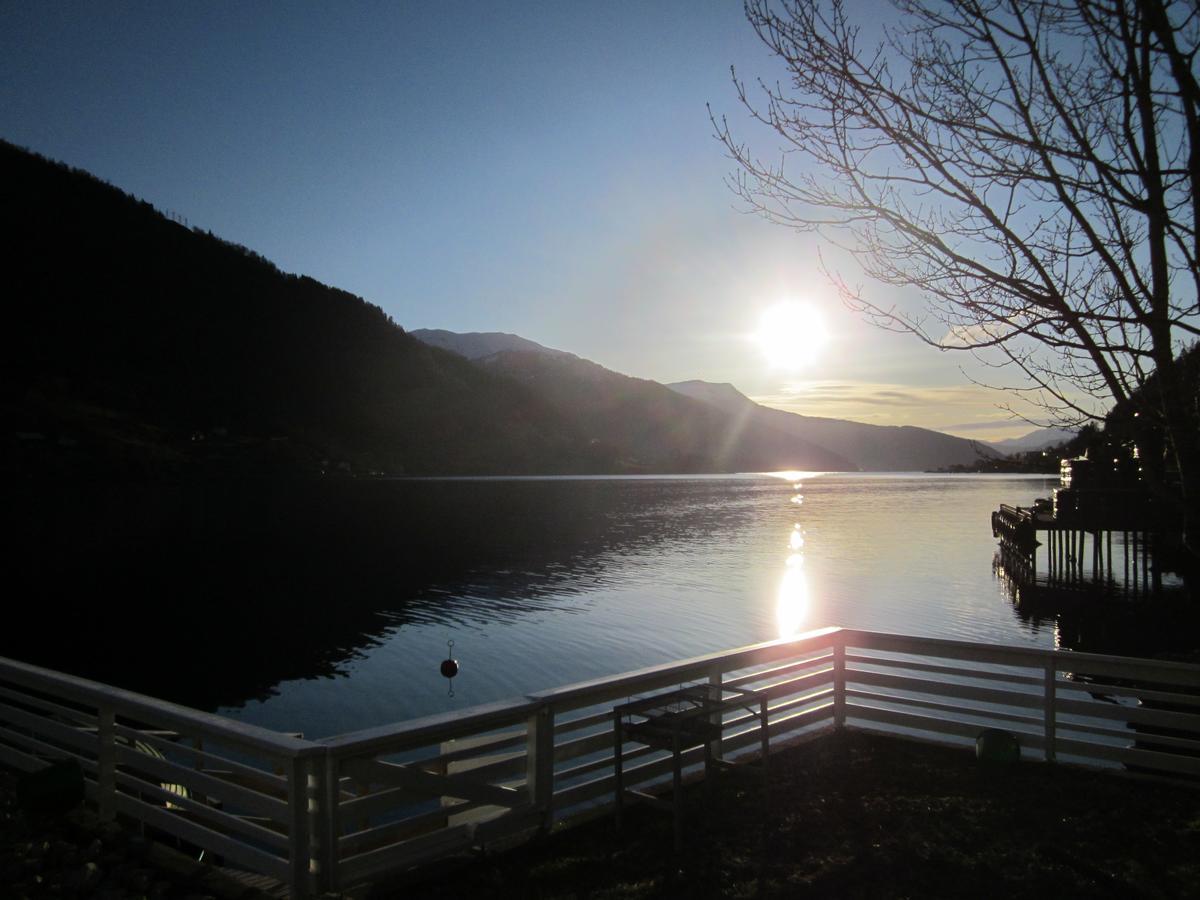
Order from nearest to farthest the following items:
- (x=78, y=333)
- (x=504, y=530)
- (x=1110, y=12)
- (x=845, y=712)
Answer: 1. (x=1110, y=12)
2. (x=845, y=712)
3. (x=504, y=530)
4. (x=78, y=333)

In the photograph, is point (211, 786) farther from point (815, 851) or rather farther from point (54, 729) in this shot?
point (815, 851)

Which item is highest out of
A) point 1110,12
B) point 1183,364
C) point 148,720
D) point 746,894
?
point 1110,12

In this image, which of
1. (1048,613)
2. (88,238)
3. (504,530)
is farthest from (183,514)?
(88,238)

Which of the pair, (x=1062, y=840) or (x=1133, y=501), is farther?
(x=1133, y=501)

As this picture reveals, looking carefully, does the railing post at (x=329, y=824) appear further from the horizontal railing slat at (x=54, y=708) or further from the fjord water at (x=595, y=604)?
the fjord water at (x=595, y=604)

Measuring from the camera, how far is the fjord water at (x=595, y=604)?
23422 mm

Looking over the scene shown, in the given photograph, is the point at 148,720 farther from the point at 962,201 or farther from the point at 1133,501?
the point at 1133,501

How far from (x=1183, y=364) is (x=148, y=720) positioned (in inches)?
292

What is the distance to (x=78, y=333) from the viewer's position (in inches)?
6452

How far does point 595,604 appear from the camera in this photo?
117 ft

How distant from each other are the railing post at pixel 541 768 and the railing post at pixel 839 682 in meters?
3.76

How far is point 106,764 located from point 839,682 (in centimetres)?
673

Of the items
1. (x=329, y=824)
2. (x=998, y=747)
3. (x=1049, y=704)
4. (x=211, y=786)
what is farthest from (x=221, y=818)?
(x=1049, y=704)

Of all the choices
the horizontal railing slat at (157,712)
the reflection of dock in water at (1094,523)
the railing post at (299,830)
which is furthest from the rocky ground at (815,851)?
the reflection of dock in water at (1094,523)
